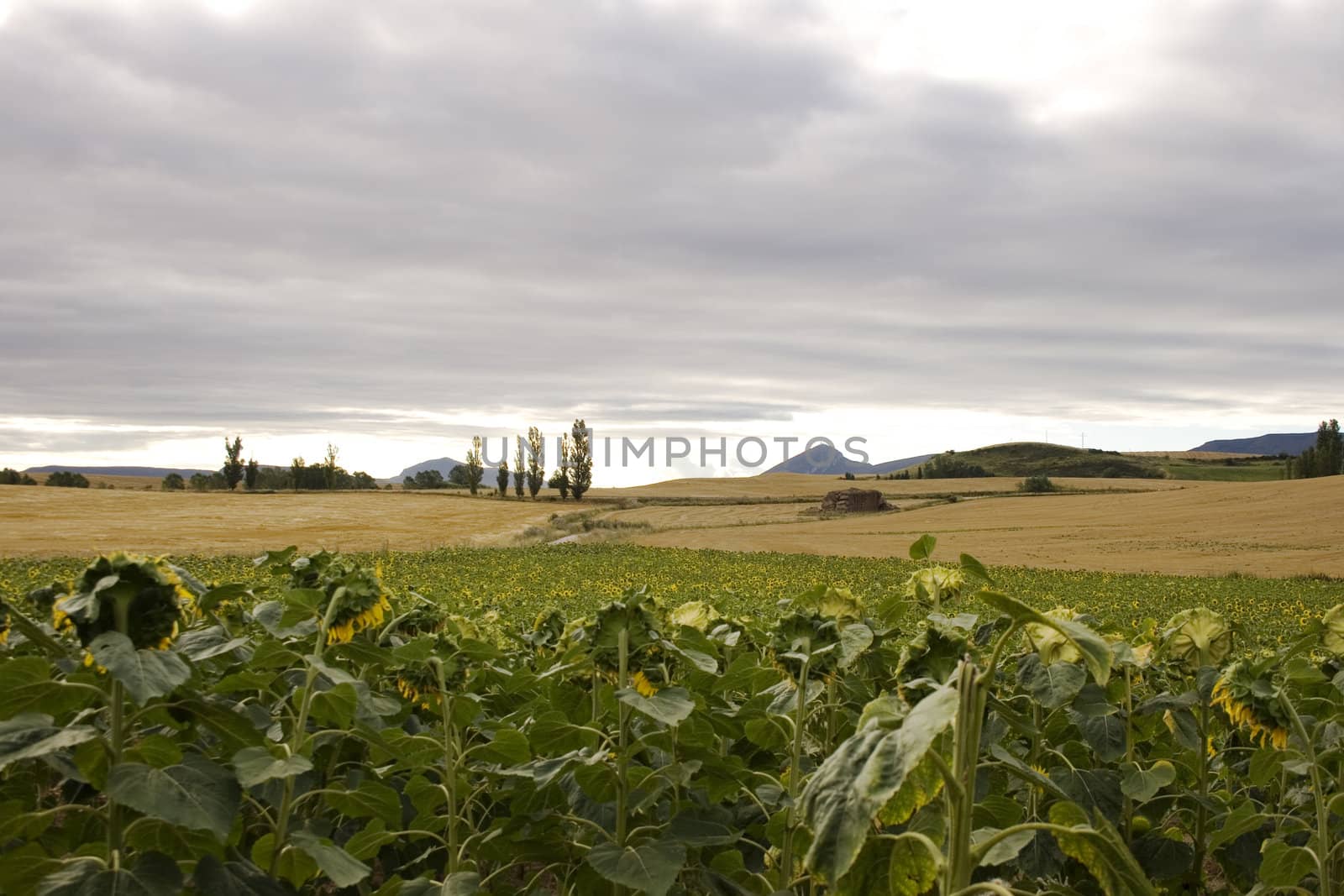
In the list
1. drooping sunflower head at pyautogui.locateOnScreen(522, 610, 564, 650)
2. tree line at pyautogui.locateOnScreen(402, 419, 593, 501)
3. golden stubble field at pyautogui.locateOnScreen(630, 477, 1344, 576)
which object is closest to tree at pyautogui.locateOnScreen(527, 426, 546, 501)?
tree line at pyautogui.locateOnScreen(402, 419, 593, 501)

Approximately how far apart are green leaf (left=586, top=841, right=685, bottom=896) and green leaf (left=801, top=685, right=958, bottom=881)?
0.86 metres

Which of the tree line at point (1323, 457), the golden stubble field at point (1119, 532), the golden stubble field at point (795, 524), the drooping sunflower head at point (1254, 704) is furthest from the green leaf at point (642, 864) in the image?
the tree line at point (1323, 457)

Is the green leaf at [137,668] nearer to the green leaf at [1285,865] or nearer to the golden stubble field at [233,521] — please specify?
the green leaf at [1285,865]

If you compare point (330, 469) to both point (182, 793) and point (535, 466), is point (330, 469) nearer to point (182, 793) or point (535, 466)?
point (535, 466)

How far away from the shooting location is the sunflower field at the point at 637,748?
139cm

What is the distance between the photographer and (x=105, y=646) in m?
1.43

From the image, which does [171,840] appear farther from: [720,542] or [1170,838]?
[720,542]

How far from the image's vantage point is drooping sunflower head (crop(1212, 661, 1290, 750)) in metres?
2.37

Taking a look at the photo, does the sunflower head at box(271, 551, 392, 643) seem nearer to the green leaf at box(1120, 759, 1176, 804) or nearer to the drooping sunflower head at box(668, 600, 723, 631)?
the drooping sunflower head at box(668, 600, 723, 631)

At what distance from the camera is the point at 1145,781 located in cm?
227

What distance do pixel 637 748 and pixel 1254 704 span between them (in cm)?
165

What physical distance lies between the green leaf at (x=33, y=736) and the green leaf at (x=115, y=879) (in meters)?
0.20

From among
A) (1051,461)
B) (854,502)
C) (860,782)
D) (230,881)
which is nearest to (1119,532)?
(854,502)

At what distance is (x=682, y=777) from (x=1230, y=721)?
178 cm
